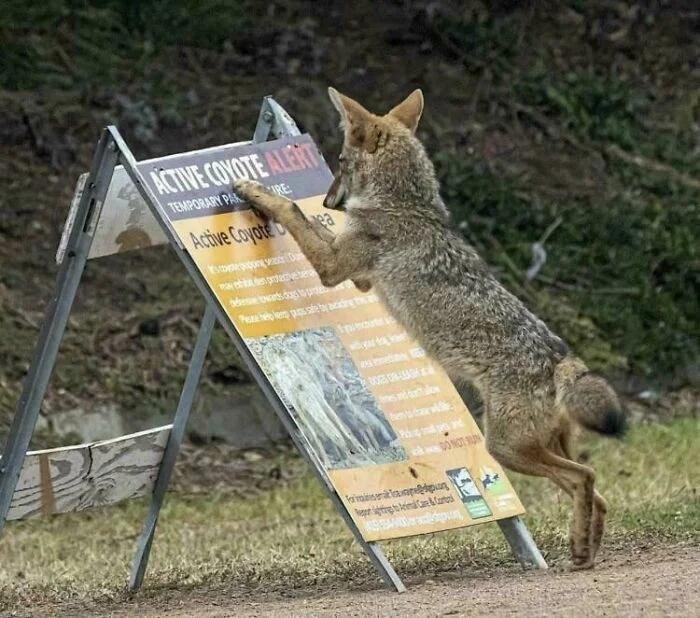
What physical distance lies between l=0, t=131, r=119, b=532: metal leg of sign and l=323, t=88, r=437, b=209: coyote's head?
1104 mm

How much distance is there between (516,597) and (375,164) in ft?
7.25

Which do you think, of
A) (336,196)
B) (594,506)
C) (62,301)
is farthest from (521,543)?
(62,301)

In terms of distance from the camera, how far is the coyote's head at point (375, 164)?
21.7 feet

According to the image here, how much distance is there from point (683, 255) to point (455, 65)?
258 centimetres

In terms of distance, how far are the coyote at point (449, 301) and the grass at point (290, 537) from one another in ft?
2.20

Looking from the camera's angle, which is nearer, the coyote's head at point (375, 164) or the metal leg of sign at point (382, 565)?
the metal leg of sign at point (382, 565)

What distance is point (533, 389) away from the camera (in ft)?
19.3

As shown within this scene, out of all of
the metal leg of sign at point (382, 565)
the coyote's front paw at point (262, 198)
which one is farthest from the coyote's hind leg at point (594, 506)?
the coyote's front paw at point (262, 198)

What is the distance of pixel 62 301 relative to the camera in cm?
579

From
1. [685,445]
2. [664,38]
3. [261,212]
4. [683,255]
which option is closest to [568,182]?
[683,255]

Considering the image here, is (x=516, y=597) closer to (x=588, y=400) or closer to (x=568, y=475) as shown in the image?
(x=568, y=475)

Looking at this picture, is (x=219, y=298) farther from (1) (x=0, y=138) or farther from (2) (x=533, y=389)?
(1) (x=0, y=138)

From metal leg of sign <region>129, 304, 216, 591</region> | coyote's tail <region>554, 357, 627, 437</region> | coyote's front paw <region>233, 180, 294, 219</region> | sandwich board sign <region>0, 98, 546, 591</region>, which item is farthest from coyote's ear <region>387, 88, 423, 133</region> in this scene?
coyote's tail <region>554, 357, 627, 437</region>

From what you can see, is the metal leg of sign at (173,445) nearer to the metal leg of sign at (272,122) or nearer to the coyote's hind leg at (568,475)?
the metal leg of sign at (272,122)
